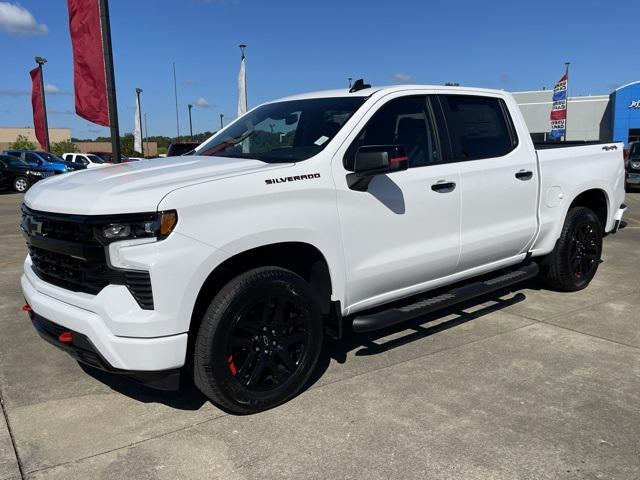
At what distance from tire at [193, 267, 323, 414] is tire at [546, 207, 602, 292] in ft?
10.1

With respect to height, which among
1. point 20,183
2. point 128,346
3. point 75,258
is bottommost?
point 20,183

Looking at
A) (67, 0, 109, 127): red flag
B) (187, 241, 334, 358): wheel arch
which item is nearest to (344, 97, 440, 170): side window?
(187, 241, 334, 358): wheel arch

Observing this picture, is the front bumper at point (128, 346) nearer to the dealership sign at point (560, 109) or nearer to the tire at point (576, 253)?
the tire at point (576, 253)

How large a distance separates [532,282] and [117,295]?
4770 mm

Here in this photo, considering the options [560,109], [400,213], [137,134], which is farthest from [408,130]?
[137,134]

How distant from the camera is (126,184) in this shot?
306cm

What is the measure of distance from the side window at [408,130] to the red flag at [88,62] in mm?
5785

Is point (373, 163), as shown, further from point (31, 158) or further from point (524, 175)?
point (31, 158)

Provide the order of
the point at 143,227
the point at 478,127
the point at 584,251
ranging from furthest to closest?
the point at 584,251 → the point at 478,127 → the point at 143,227

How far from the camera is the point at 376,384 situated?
3.74 m

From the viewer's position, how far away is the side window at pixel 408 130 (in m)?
3.91

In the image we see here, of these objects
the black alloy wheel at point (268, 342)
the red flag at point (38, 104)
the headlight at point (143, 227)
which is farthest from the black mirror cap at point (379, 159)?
the red flag at point (38, 104)

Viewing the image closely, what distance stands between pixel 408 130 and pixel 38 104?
28.2 m

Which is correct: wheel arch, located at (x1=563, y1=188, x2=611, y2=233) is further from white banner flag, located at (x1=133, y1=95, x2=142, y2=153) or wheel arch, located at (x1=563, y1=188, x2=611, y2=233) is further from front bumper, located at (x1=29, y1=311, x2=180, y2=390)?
white banner flag, located at (x1=133, y1=95, x2=142, y2=153)
